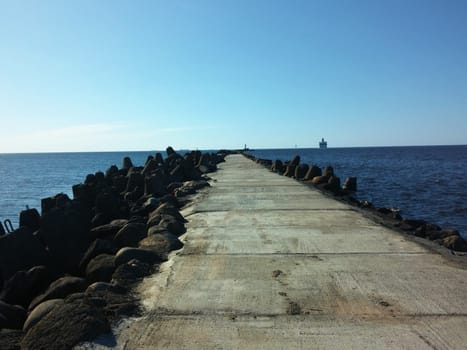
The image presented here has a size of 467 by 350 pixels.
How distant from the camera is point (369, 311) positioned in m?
3.96

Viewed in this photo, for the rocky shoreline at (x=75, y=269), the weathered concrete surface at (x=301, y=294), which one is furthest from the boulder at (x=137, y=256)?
the weathered concrete surface at (x=301, y=294)

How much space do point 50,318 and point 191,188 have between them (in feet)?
33.0

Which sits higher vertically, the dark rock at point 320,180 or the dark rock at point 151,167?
the dark rock at point 151,167

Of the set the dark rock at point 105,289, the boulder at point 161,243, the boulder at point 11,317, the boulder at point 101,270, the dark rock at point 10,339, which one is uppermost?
the boulder at point 161,243

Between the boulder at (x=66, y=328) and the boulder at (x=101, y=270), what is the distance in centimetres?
144

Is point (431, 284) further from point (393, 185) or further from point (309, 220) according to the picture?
point (393, 185)

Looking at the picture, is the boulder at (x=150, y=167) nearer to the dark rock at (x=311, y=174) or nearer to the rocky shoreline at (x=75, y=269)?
the dark rock at (x=311, y=174)

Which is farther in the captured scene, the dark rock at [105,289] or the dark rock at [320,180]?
the dark rock at [320,180]

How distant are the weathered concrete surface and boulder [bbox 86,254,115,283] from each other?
673mm

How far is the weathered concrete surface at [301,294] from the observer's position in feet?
11.4

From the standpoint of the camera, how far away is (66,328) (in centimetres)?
352

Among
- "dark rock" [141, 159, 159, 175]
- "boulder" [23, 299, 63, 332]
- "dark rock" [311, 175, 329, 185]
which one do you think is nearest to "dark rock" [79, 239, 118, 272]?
"boulder" [23, 299, 63, 332]

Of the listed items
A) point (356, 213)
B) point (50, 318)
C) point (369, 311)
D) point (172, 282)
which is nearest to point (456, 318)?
point (369, 311)

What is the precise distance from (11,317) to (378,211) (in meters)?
9.68
